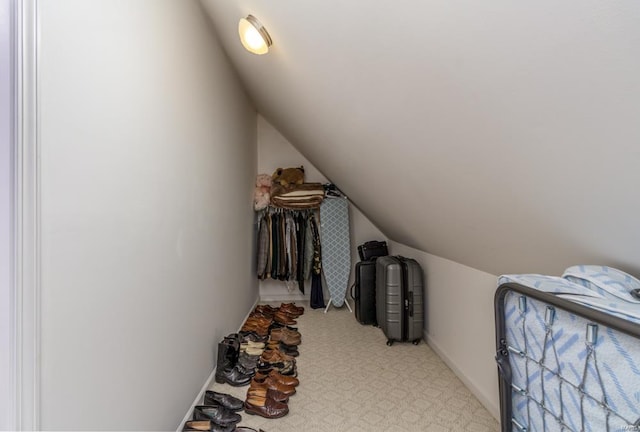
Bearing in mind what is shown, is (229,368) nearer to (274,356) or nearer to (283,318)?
(274,356)

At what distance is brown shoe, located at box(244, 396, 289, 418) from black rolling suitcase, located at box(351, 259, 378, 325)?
1.61 m

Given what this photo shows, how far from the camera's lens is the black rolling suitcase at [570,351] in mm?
782

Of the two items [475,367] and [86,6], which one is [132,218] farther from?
[475,367]

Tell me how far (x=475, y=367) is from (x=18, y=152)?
2.24 m

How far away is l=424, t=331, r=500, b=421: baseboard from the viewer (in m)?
1.74

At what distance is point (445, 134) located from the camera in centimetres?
111

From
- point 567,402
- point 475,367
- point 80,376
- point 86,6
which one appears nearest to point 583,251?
point 567,402

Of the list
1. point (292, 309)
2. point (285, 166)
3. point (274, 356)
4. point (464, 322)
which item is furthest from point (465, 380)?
point (285, 166)

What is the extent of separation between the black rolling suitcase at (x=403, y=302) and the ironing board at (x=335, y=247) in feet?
3.39

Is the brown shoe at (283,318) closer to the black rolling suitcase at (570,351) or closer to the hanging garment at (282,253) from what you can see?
the hanging garment at (282,253)

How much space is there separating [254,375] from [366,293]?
1.48m

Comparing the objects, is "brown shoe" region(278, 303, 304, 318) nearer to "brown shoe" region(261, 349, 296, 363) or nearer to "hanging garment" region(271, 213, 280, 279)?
"hanging garment" region(271, 213, 280, 279)

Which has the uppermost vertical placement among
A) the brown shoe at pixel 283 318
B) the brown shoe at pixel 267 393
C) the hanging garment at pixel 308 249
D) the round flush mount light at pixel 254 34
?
the round flush mount light at pixel 254 34

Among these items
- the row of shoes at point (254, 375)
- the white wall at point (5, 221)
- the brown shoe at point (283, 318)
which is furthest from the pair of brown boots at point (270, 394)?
the white wall at point (5, 221)
